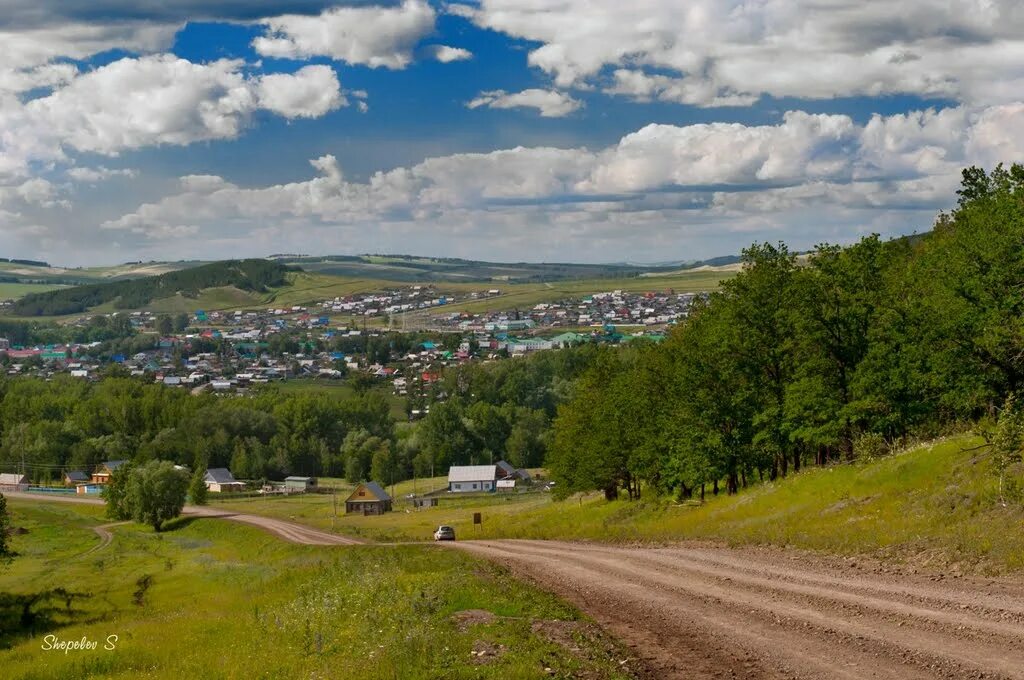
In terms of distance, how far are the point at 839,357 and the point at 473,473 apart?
123m

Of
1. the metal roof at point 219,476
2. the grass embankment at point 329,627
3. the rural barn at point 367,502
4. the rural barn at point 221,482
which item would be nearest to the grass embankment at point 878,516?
the grass embankment at point 329,627

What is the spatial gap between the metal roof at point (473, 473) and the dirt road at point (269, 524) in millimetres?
44211

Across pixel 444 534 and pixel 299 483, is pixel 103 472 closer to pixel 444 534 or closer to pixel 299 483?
pixel 299 483

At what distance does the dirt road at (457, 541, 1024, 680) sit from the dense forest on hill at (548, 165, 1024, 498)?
17168mm

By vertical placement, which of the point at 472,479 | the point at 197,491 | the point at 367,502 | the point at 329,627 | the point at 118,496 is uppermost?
the point at 329,627

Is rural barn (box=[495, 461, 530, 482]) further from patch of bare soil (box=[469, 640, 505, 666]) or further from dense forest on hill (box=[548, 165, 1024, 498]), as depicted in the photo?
patch of bare soil (box=[469, 640, 505, 666])

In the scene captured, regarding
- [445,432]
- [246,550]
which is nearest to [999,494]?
[246,550]

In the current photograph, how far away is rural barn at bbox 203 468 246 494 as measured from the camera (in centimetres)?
17862

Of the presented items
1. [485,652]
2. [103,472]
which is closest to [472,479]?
[103,472]

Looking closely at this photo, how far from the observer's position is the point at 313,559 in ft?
169

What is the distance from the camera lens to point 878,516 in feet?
111

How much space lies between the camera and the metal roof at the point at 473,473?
167000mm

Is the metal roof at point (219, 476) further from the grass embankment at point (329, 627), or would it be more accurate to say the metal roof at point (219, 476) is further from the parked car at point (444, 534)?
the grass embankment at point (329, 627)

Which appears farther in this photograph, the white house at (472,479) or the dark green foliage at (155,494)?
the white house at (472,479)
